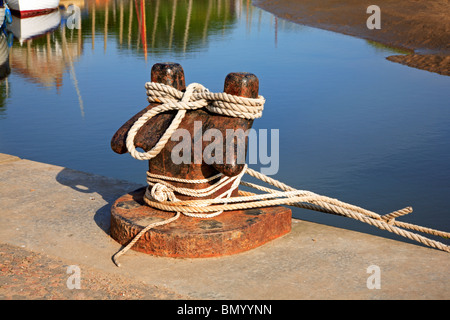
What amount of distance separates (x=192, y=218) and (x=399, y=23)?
46.1 feet

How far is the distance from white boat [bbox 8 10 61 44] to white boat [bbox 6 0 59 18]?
20 cm

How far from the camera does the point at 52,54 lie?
49.3 ft

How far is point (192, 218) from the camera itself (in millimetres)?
3561

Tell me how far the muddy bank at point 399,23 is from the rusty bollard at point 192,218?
8.93m

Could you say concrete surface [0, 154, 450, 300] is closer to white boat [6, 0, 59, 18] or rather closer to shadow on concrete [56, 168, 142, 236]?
shadow on concrete [56, 168, 142, 236]

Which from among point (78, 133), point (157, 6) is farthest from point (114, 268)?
point (157, 6)

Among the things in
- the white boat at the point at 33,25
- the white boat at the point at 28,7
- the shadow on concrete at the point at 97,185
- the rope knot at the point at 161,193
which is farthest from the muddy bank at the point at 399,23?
the white boat at the point at 28,7

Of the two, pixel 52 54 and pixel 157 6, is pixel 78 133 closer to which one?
pixel 52 54

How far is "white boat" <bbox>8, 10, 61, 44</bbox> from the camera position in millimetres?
19516

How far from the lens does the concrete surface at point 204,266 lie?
3.03 metres

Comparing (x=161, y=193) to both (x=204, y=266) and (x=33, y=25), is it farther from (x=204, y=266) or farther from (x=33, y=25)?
(x=33, y=25)

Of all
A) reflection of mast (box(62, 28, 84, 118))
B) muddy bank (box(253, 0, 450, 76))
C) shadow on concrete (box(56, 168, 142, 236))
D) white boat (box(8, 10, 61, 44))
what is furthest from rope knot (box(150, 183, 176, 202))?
white boat (box(8, 10, 61, 44))

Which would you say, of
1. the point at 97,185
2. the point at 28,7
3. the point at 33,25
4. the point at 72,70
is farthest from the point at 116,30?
the point at 97,185

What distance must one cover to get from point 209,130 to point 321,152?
11.7 feet
